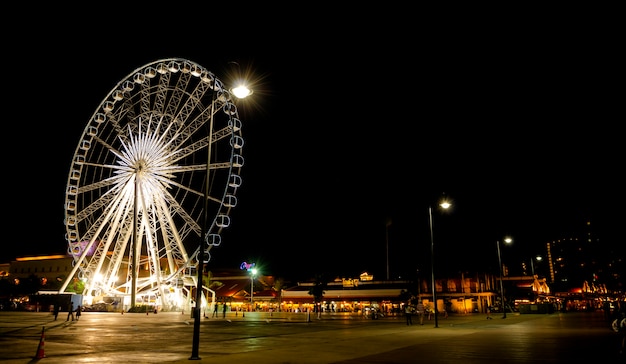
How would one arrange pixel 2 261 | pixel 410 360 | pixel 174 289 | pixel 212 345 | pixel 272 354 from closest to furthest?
1. pixel 410 360
2. pixel 272 354
3. pixel 212 345
4. pixel 174 289
5. pixel 2 261

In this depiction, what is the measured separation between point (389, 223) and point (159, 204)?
5669 cm

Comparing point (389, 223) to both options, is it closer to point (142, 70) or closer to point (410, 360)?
point (142, 70)

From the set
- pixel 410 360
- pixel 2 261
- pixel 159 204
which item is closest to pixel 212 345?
pixel 410 360

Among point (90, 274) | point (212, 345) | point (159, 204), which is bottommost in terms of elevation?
point (212, 345)

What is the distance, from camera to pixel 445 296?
242ft

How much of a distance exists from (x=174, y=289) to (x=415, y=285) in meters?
36.9

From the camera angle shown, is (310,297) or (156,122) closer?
(156,122)

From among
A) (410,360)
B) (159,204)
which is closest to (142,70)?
(159,204)

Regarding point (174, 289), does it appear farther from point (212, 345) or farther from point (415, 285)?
point (212, 345)

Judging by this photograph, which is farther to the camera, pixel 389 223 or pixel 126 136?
pixel 389 223

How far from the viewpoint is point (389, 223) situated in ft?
315

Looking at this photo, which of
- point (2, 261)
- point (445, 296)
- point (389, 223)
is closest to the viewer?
point (445, 296)

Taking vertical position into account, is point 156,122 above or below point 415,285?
above

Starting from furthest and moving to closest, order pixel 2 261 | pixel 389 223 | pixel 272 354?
pixel 2 261, pixel 389 223, pixel 272 354
